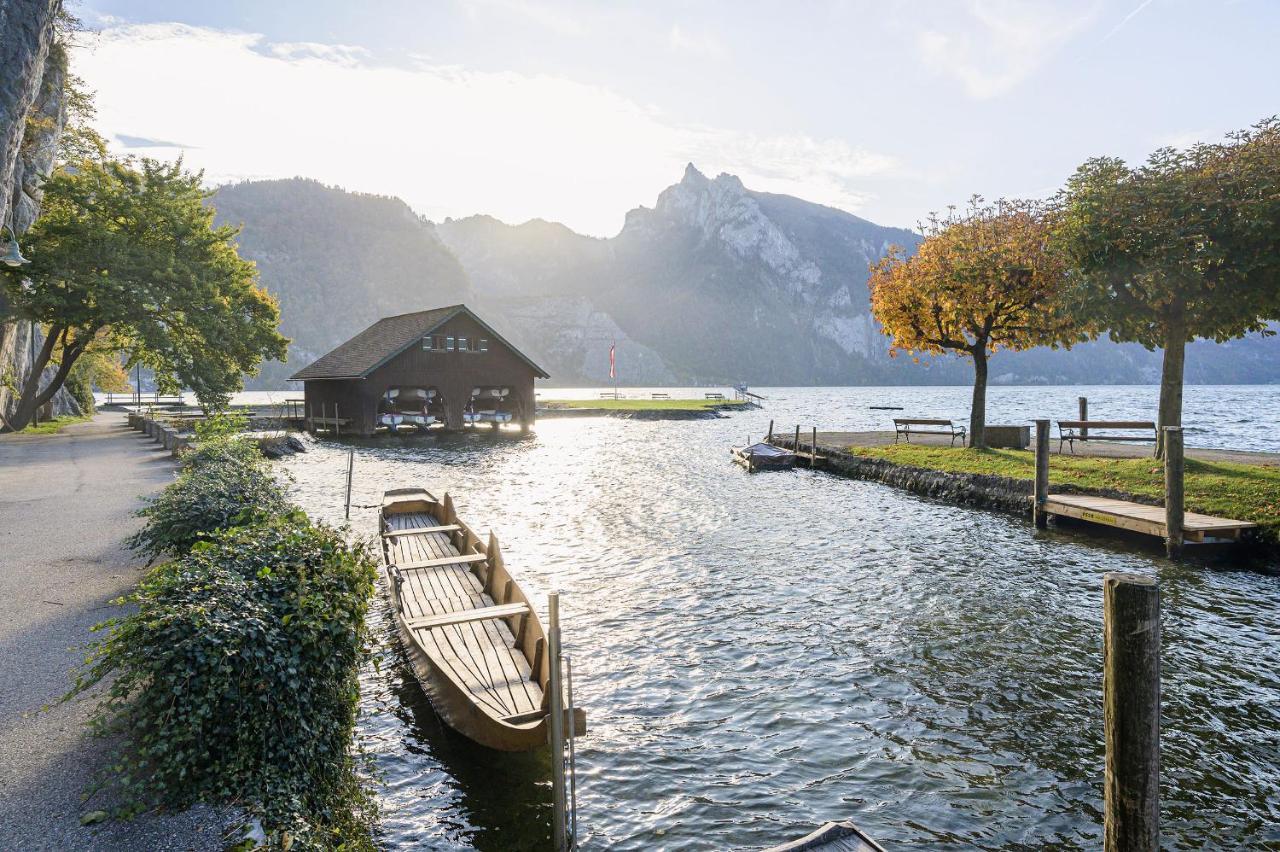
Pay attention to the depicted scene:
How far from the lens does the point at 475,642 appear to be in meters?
9.73

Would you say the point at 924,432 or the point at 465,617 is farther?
the point at 924,432

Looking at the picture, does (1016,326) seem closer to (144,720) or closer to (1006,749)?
(1006,749)

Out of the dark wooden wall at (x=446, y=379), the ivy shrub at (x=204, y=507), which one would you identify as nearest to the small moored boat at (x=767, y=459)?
the dark wooden wall at (x=446, y=379)

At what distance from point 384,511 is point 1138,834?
1688 centimetres

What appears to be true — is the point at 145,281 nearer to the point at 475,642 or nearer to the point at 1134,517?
the point at 475,642

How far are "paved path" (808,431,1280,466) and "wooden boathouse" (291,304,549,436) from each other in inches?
977

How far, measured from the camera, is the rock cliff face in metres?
28.1

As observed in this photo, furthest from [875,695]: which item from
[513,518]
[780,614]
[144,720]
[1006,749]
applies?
[513,518]

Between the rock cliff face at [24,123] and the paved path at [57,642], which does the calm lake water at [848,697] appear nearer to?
the paved path at [57,642]

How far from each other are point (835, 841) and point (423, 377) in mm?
52549

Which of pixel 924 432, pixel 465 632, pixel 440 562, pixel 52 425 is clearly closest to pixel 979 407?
pixel 924 432

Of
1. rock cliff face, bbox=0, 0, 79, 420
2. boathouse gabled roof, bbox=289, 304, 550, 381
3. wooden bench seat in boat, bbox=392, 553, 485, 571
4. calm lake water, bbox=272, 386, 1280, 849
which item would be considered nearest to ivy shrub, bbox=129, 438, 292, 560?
wooden bench seat in boat, bbox=392, 553, 485, 571

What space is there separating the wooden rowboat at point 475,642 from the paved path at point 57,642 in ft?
10.1

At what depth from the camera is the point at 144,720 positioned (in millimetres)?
5086
